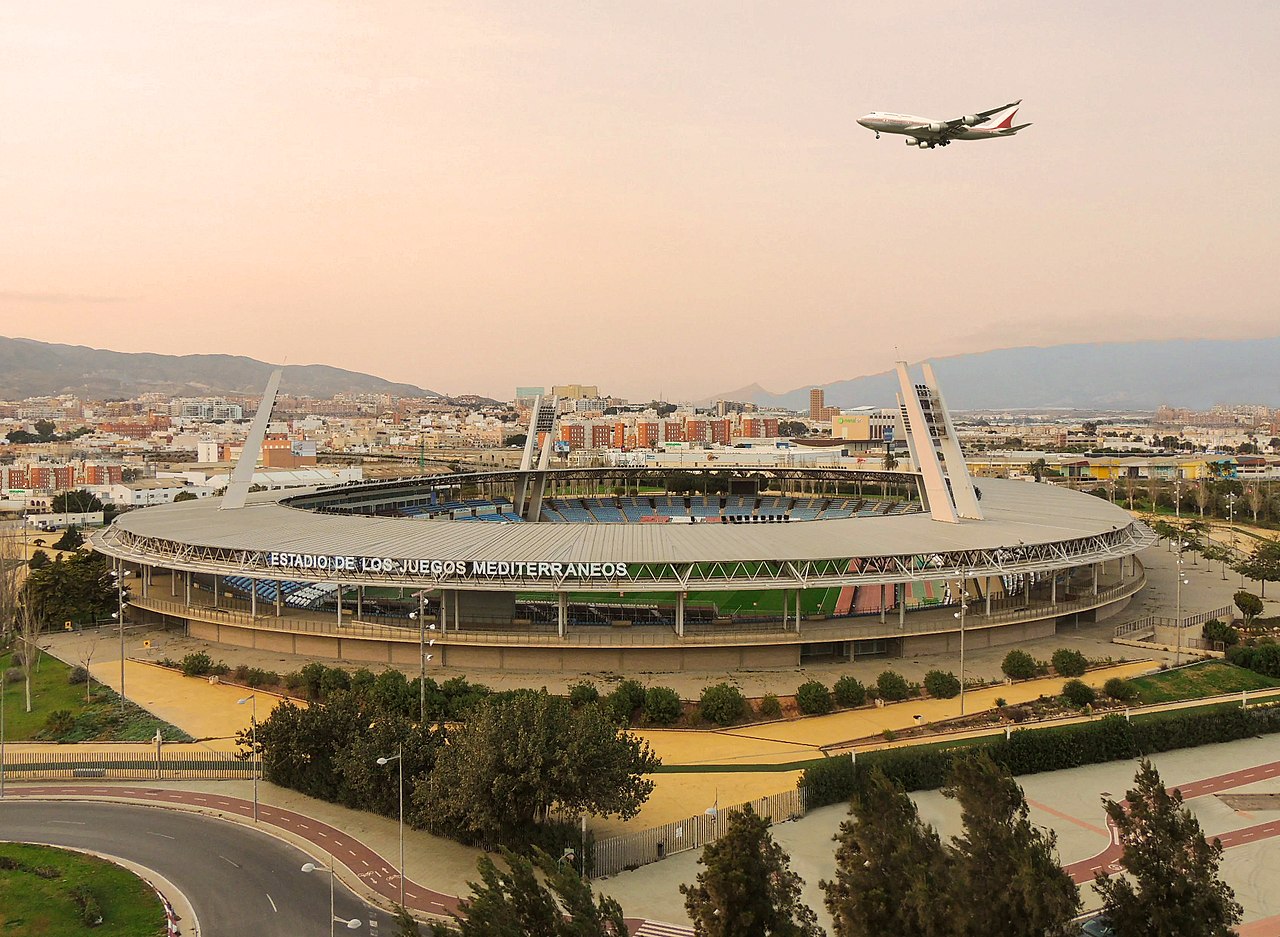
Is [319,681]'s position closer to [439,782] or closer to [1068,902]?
[439,782]

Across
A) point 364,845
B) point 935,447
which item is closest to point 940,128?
point 935,447

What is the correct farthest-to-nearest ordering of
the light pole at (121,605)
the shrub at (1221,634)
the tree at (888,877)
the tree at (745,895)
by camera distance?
1. the shrub at (1221,634)
2. the light pole at (121,605)
3. the tree at (745,895)
4. the tree at (888,877)

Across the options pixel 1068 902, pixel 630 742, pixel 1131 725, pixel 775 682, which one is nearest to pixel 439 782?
pixel 630 742

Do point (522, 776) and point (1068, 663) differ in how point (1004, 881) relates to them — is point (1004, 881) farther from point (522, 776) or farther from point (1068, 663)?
point (1068, 663)

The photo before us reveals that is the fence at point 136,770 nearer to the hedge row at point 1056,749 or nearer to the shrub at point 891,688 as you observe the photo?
the hedge row at point 1056,749

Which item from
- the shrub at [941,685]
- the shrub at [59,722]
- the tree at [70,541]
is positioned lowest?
the shrub at [59,722]

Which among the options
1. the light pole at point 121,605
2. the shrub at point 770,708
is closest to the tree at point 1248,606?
the shrub at point 770,708
